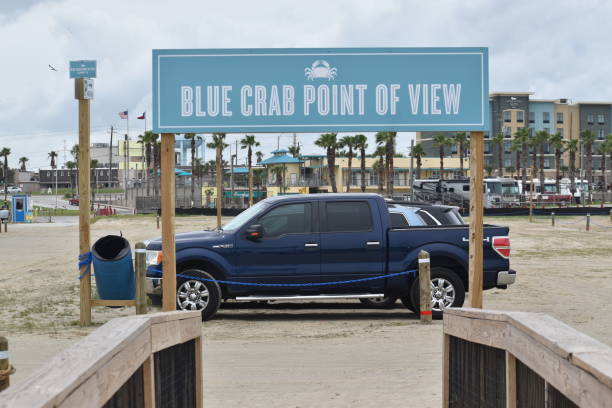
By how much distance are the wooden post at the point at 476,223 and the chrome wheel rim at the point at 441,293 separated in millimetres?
2532

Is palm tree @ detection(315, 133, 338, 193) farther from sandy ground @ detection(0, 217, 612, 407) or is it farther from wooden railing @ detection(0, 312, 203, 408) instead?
wooden railing @ detection(0, 312, 203, 408)

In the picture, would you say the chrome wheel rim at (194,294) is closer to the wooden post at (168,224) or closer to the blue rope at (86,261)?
the blue rope at (86,261)

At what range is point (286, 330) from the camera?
1231 cm

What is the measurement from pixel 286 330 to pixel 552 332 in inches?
337

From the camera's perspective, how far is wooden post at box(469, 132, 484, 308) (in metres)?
10.4

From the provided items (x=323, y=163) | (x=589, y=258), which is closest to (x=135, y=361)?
(x=589, y=258)

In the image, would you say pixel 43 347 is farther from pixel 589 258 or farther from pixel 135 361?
pixel 589 258

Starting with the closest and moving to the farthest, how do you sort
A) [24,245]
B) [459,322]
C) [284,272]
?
[459,322] → [284,272] → [24,245]

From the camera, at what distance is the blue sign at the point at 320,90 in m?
10.2

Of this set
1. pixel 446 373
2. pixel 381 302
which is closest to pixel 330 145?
pixel 381 302

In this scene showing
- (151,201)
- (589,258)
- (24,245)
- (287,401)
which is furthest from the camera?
(151,201)

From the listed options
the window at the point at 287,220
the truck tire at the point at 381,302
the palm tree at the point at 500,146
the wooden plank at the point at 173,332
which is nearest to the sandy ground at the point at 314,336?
the truck tire at the point at 381,302

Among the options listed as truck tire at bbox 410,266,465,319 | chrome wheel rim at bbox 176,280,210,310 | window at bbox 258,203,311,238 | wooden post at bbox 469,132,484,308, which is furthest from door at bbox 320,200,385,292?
wooden post at bbox 469,132,484,308

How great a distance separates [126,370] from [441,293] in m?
9.67
